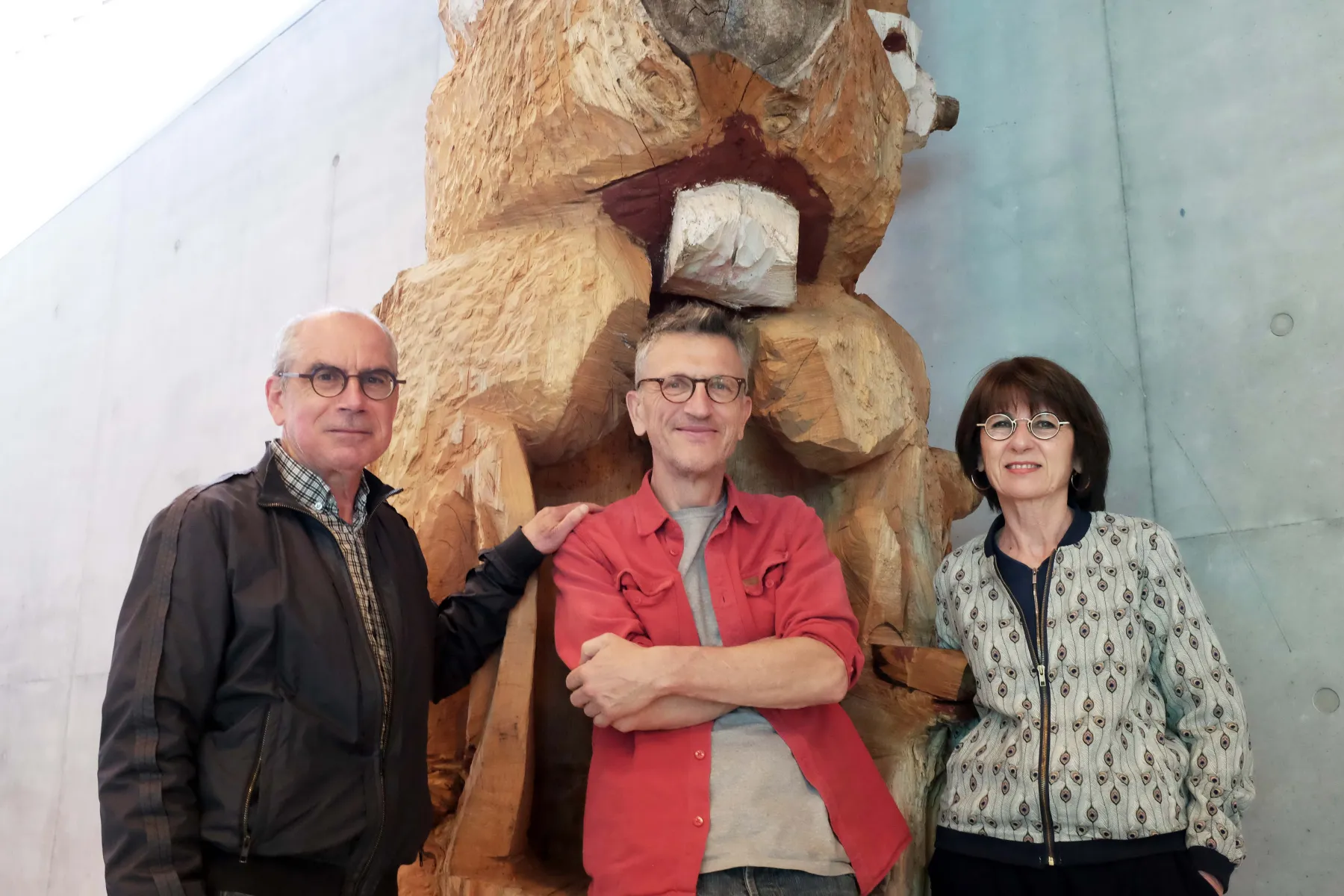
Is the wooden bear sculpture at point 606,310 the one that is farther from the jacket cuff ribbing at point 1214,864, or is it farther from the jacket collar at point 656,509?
the jacket cuff ribbing at point 1214,864

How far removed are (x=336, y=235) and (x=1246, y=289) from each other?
294cm

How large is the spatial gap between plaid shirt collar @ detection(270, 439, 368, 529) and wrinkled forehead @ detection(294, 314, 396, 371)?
0.14m

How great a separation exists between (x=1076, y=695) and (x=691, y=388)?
77cm

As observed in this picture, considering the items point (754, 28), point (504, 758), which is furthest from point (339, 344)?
point (754, 28)

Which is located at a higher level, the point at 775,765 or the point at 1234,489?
the point at 1234,489

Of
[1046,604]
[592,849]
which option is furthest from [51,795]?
[1046,604]

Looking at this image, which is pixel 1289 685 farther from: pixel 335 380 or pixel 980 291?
pixel 335 380

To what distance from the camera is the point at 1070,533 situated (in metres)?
1.62

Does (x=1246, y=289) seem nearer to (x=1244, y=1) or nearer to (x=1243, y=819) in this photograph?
(x=1244, y=1)

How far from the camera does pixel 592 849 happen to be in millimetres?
1413

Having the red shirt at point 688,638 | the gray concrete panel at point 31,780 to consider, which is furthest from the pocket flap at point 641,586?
the gray concrete panel at point 31,780

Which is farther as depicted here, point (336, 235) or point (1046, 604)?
point (336, 235)

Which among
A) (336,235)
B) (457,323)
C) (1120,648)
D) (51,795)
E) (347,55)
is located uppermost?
(347,55)

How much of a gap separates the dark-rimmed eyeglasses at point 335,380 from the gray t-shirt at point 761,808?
25.9 inches
